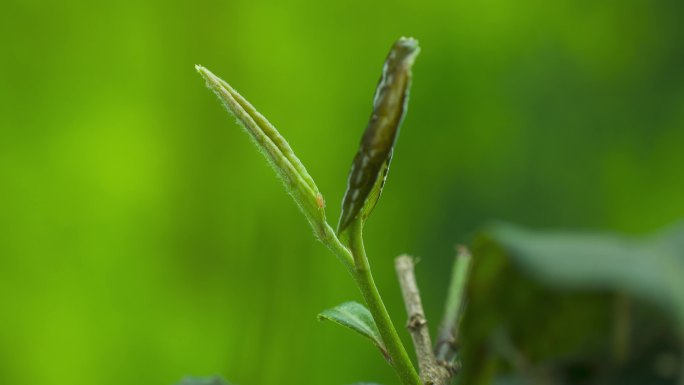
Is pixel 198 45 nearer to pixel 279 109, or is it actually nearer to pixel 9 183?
pixel 279 109

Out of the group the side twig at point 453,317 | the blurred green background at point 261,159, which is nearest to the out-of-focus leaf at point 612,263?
the side twig at point 453,317

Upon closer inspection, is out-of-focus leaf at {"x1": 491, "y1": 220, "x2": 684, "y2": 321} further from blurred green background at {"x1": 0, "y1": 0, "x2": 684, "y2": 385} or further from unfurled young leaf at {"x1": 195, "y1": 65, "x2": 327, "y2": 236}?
blurred green background at {"x1": 0, "y1": 0, "x2": 684, "y2": 385}

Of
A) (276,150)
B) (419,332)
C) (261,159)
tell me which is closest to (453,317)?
(419,332)

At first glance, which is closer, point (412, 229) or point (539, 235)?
point (539, 235)

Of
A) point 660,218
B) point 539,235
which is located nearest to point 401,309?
point 660,218

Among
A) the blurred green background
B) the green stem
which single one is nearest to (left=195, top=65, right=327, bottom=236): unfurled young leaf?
the green stem

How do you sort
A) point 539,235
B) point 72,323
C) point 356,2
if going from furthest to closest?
point 356,2 → point 72,323 → point 539,235

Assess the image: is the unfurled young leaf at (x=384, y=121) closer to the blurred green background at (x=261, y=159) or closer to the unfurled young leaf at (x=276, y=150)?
the unfurled young leaf at (x=276, y=150)
